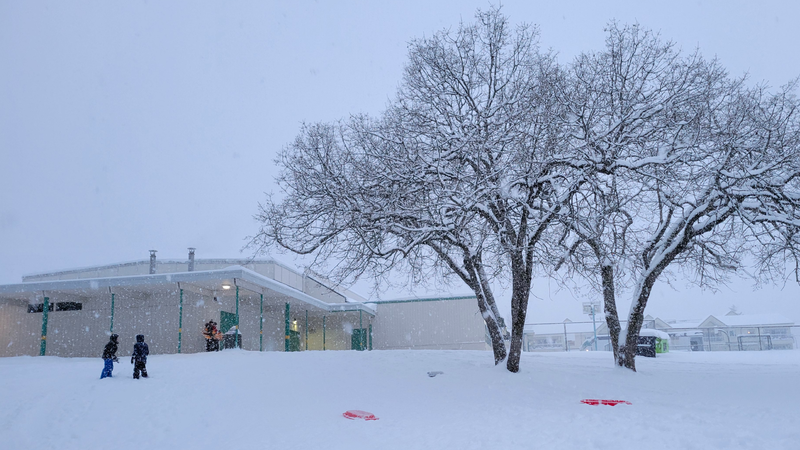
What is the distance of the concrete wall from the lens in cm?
3241

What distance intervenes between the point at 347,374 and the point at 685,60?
35.6 ft

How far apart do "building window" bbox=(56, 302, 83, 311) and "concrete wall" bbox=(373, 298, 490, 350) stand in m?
16.3

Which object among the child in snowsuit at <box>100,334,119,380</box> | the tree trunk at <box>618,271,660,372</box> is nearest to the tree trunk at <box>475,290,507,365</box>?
the tree trunk at <box>618,271,660,372</box>

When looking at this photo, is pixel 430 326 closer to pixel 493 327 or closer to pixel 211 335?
pixel 211 335

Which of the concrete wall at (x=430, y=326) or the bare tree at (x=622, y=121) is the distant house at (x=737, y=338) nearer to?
the concrete wall at (x=430, y=326)

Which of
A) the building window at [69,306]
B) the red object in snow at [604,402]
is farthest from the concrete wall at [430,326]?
the red object in snow at [604,402]

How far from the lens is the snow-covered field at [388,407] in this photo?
8.27m

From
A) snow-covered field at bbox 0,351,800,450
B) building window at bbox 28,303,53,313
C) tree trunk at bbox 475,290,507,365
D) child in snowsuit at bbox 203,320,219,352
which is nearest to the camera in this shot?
snow-covered field at bbox 0,351,800,450

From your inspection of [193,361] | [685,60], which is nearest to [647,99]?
[685,60]

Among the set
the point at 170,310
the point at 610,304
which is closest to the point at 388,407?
the point at 610,304

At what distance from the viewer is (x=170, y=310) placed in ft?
69.7

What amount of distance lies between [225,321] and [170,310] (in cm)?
343

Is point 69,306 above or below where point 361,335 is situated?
above

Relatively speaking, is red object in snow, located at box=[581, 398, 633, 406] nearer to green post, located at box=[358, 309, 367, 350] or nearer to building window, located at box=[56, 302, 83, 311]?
building window, located at box=[56, 302, 83, 311]
